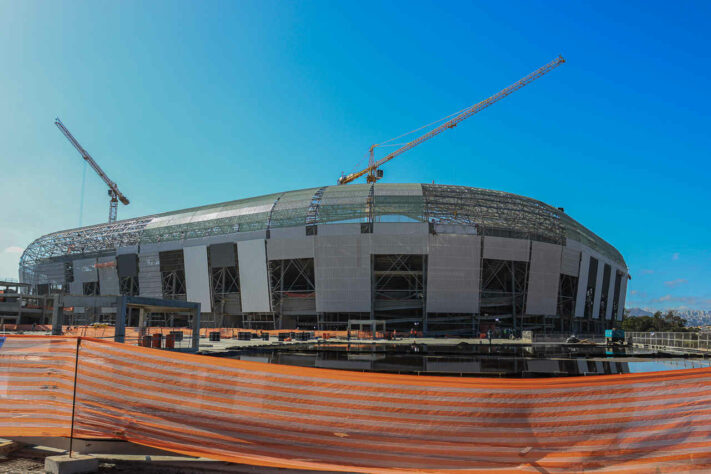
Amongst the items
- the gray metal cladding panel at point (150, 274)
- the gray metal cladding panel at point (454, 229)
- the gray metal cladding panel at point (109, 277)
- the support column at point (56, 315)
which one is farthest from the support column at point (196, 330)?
the gray metal cladding panel at point (109, 277)

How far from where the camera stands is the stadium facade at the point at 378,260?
54969mm

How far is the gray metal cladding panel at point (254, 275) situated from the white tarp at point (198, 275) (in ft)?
19.0

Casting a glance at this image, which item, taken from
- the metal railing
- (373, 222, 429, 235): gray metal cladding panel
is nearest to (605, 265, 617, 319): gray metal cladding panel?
the metal railing

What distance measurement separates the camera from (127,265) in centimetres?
6788

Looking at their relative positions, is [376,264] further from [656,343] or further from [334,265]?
[656,343]

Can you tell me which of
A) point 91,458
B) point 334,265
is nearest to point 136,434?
point 91,458

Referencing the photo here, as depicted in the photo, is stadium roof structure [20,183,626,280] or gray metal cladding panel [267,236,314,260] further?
stadium roof structure [20,183,626,280]

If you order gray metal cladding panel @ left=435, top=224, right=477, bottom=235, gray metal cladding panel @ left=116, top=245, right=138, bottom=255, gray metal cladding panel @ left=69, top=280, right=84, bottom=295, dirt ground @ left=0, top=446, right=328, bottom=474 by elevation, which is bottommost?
gray metal cladding panel @ left=69, top=280, right=84, bottom=295

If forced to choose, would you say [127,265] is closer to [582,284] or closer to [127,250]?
[127,250]

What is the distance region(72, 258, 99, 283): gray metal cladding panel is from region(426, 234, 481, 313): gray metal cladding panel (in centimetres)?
5210

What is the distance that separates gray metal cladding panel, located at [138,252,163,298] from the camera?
217 feet

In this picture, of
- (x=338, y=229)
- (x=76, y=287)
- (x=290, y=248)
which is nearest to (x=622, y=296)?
(x=338, y=229)

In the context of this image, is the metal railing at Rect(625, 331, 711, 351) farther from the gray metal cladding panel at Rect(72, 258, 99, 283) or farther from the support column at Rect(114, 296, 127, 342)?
the gray metal cladding panel at Rect(72, 258, 99, 283)

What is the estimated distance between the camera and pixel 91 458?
4.75 metres
